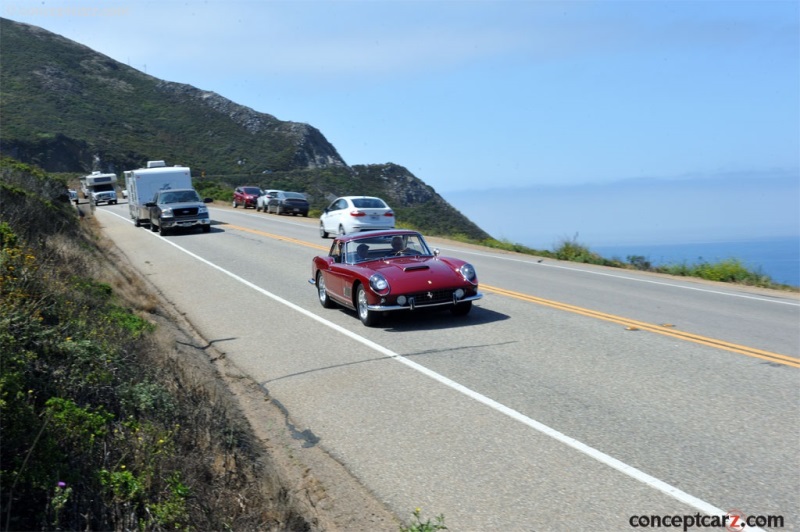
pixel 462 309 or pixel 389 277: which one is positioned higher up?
pixel 389 277

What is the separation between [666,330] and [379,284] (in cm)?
→ 398

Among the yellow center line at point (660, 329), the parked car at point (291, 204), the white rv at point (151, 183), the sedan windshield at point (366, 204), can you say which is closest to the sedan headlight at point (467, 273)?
the yellow center line at point (660, 329)

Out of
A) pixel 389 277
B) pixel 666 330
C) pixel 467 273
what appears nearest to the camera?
pixel 666 330

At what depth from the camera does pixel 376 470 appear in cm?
596

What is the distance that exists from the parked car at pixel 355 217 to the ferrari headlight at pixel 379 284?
15.7m

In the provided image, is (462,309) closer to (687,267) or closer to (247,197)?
(687,267)

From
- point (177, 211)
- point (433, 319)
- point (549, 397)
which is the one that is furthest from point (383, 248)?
point (177, 211)

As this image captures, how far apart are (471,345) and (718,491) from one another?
196 inches

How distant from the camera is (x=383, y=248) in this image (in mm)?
12727

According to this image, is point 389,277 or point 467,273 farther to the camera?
point 467,273

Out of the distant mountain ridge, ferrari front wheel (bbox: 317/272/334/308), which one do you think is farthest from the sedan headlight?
the distant mountain ridge

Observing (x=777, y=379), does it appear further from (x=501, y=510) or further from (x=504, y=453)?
(x=501, y=510)

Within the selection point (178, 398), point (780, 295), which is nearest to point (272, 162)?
point (780, 295)

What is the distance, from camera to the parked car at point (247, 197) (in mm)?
51562
